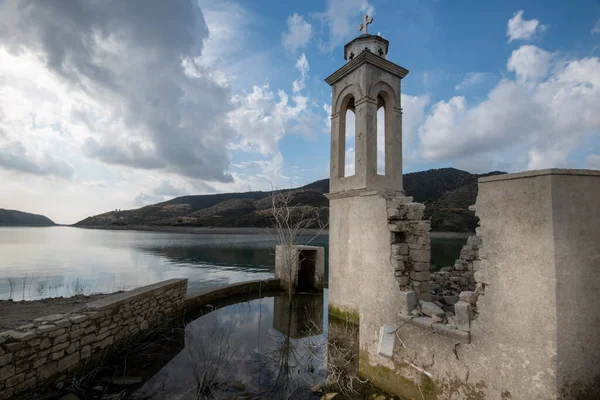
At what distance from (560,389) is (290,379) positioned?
404 cm

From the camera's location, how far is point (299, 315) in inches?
384

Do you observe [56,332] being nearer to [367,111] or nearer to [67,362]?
[67,362]

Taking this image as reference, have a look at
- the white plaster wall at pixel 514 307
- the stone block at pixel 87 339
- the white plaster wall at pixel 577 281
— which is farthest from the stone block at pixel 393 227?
the stone block at pixel 87 339

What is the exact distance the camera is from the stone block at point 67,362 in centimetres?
526

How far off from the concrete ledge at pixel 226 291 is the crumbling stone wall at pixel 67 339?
1944mm

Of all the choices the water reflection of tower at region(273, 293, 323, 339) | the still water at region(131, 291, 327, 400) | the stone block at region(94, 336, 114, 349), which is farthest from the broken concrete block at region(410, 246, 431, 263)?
the stone block at region(94, 336, 114, 349)

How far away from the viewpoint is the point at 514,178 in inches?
137

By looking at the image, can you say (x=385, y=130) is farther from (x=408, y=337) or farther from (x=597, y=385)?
(x=597, y=385)

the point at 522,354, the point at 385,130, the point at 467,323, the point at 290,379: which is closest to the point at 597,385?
the point at 522,354

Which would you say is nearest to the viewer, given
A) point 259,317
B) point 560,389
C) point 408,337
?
point 560,389

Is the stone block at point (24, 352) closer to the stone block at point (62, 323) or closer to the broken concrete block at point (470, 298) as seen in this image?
the stone block at point (62, 323)

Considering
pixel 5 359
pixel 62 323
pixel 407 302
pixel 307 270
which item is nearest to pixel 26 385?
pixel 5 359

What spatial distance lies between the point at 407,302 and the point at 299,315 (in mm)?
5847

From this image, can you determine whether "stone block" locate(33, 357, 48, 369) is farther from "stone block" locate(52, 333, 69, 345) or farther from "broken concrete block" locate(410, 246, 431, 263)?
"broken concrete block" locate(410, 246, 431, 263)
